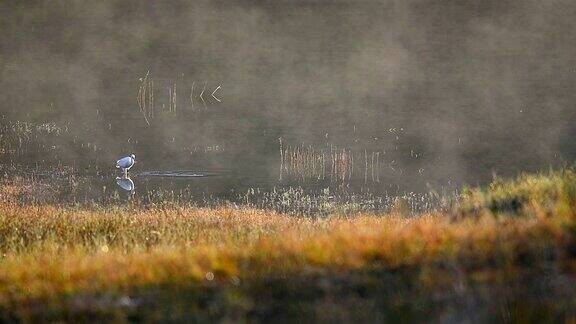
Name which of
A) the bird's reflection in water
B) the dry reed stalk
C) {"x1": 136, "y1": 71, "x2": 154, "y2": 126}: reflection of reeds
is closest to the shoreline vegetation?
the bird's reflection in water

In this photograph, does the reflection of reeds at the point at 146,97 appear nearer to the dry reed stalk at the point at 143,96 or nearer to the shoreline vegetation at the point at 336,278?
the dry reed stalk at the point at 143,96

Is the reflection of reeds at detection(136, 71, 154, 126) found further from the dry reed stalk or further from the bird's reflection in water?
the bird's reflection in water

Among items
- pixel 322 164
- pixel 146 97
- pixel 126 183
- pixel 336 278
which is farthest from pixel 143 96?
pixel 336 278

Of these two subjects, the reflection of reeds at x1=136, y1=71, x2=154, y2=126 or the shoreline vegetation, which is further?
the reflection of reeds at x1=136, y1=71, x2=154, y2=126

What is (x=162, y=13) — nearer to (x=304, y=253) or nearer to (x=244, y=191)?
(x=244, y=191)

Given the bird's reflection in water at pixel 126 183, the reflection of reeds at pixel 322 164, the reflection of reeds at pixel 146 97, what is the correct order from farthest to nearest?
the reflection of reeds at pixel 146 97
the reflection of reeds at pixel 322 164
the bird's reflection in water at pixel 126 183

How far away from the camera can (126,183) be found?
1475 inches

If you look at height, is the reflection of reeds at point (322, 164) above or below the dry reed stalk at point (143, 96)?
above

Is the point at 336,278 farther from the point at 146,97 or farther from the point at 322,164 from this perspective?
the point at 146,97

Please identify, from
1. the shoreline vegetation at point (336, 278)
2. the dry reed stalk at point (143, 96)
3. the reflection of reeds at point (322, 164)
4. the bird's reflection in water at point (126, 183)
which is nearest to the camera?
the shoreline vegetation at point (336, 278)

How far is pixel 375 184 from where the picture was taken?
134 ft

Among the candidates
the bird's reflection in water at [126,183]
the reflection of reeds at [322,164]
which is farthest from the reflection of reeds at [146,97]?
the bird's reflection in water at [126,183]

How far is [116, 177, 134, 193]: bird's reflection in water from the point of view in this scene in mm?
34875

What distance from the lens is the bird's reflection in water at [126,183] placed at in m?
34.9
